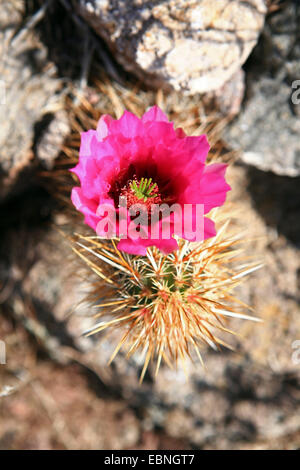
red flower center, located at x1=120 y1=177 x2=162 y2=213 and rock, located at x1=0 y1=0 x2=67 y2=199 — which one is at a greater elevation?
rock, located at x1=0 y1=0 x2=67 y2=199

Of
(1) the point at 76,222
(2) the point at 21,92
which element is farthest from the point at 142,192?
(2) the point at 21,92

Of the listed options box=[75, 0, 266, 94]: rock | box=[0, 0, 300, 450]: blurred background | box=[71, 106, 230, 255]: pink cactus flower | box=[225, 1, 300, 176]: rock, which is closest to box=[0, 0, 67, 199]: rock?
box=[0, 0, 300, 450]: blurred background

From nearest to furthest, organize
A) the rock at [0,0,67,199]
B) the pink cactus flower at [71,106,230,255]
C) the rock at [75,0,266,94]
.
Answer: the pink cactus flower at [71,106,230,255] < the rock at [75,0,266,94] < the rock at [0,0,67,199]

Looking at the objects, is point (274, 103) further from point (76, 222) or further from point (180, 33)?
point (76, 222)

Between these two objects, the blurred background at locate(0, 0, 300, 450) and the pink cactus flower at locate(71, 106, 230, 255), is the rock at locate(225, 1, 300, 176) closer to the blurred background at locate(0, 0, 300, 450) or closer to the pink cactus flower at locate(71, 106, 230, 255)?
the blurred background at locate(0, 0, 300, 450)

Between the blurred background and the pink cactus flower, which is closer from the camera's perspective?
the pink cactus flower

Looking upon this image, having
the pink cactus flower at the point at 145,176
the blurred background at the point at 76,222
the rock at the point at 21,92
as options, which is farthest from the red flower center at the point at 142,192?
the rock at the point at 21,92

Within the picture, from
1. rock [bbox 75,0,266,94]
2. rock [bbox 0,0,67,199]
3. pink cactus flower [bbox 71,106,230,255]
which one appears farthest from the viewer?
rock [bbox 0,0,67,199]

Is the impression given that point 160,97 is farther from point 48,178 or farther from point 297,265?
point 297,265
